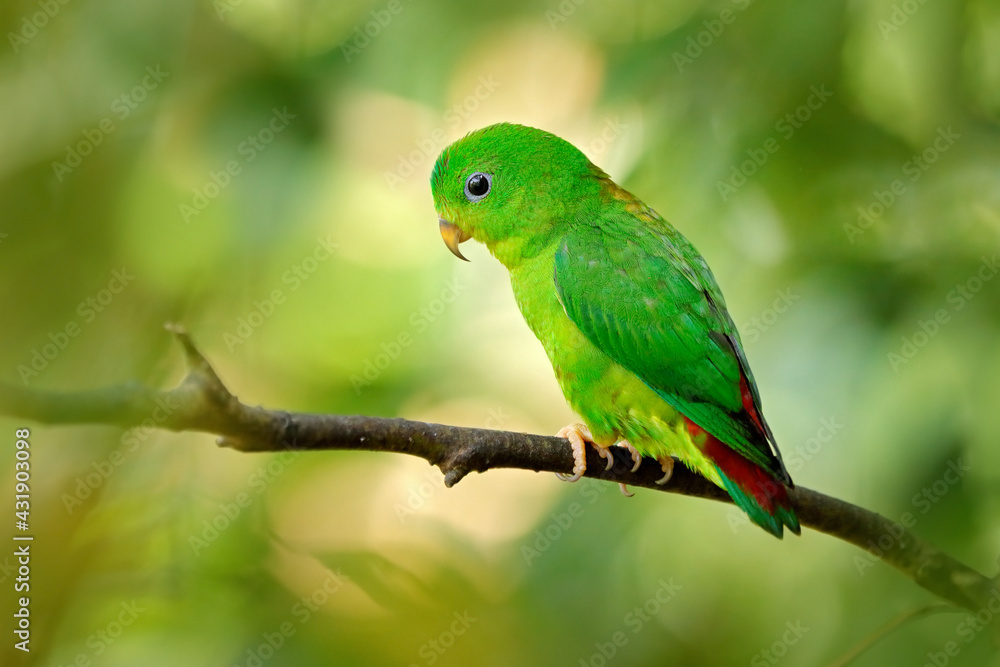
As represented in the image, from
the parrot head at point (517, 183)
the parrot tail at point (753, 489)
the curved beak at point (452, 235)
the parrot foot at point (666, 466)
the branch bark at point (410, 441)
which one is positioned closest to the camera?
the branch bark at point (410, 441)

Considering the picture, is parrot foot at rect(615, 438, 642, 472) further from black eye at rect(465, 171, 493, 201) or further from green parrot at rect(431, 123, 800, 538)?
black eye at rect(465, 171, 493, 201)

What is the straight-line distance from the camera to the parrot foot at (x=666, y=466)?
2.39 meters

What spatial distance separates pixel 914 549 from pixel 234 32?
2.74 metres

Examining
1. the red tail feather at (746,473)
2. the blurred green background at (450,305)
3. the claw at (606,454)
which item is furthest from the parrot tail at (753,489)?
the blurred green background at (450,305)

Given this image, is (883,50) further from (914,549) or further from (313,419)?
(313,419)

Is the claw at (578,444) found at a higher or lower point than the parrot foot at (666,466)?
→ lower

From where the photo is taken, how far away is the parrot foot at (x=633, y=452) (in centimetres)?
247

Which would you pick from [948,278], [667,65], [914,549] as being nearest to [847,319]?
[948,278]

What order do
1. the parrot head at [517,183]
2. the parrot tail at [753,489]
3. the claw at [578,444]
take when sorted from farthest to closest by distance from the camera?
the parrot head at [517,183], the claw at [578,444], the parrot tail at [753,489]

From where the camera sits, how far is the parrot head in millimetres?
2553

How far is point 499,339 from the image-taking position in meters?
3.28

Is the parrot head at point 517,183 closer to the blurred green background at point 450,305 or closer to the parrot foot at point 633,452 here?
the blurred green background at point 450,305

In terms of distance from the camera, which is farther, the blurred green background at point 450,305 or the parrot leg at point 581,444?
the blurred green background at point 450,305

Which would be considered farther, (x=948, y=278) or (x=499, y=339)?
(x=499, y=339)
